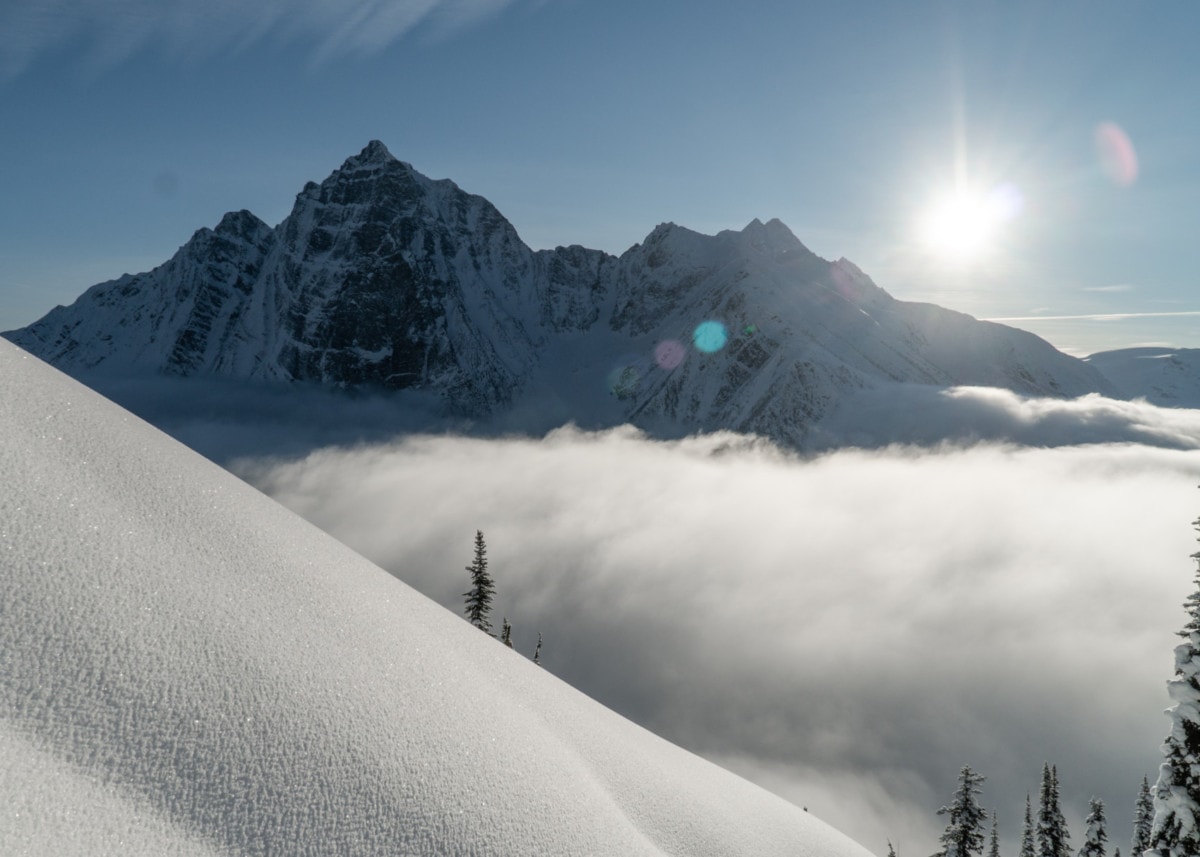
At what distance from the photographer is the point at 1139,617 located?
590ft

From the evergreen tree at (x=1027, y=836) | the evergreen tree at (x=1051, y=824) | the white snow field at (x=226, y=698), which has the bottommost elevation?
the evergreen tree at (x=1027, y=836)

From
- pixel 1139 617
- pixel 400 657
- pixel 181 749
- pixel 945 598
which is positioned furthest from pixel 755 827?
pixel 1139 617

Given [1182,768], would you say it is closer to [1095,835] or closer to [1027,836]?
[1095,835]

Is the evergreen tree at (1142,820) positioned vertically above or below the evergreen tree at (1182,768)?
below

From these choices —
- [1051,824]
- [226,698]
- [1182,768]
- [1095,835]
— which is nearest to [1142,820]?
[1095,835]

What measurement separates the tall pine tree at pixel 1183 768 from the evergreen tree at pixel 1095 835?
25661 millimetres

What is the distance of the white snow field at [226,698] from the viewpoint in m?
3.03

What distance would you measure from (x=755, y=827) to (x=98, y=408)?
9.01 meters

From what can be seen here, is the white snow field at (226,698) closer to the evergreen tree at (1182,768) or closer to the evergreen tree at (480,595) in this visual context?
the evergreen tree at (1182,768)

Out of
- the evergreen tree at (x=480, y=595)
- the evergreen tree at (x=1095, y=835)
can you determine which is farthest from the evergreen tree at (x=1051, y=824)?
the evergreen tree at (x=480, y=595)

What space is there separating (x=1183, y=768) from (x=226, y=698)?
1403 centimetres

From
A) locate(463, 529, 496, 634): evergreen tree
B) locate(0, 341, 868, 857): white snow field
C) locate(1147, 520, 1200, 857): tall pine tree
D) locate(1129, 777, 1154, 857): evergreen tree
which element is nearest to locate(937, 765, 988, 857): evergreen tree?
locate(1129, 777, 1154, 857): evergreen tree

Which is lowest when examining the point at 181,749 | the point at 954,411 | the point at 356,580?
the point at 181,749

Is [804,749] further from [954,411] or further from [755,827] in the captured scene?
[755,827]
